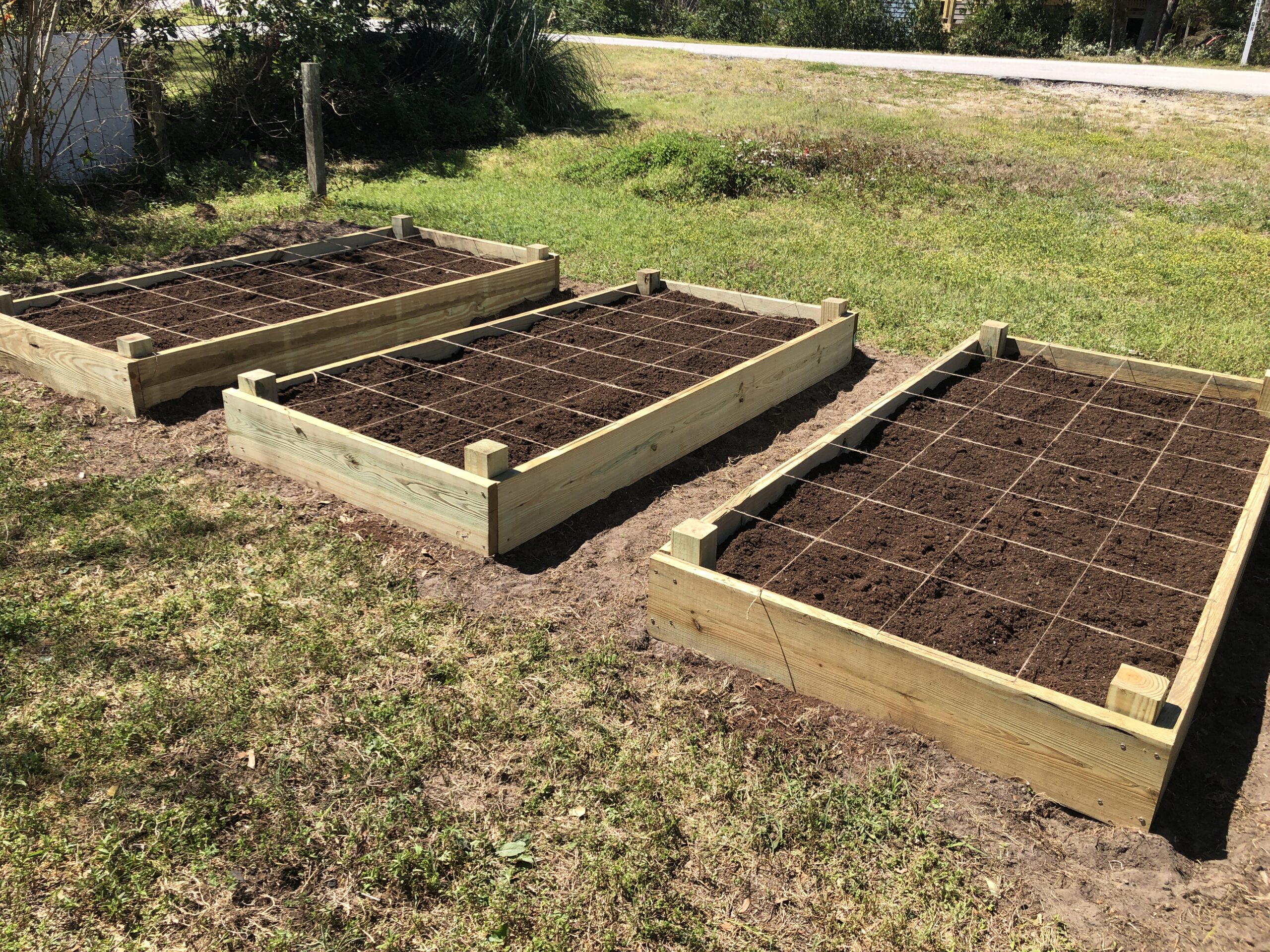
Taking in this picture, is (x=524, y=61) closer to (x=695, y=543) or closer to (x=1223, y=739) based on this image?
(x=695, y=543)

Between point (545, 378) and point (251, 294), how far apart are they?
9.58 ft

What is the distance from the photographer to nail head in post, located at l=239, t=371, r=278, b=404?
17.2 ft

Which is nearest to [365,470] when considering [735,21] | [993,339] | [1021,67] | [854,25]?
[993,339]

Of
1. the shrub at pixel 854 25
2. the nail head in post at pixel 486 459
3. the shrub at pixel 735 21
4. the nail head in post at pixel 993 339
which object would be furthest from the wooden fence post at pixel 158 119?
the shrub at pixel 735 21

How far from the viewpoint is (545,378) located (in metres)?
6.00

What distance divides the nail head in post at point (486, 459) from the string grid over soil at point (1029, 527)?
1.11 meters

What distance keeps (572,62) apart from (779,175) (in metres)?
5.78

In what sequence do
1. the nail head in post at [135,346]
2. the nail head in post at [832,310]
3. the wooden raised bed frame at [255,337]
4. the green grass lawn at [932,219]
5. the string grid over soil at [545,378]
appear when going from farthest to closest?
the green grass lawn at [932,219] → the nail head in post at [832,310] → the wooden raised bed frame at [255,337] → the nail head in post at [135,346] → the string grid over soil at [545,378]

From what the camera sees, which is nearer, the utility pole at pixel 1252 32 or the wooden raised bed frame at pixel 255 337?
the wooden raised bed frame at pixel 255 337

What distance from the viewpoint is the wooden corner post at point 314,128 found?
400 inches

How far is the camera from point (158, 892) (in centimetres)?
275

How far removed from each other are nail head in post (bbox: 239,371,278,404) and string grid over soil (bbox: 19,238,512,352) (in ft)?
4.54

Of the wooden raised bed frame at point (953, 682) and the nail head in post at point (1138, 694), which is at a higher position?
the nail head in post at point (1138, 694)

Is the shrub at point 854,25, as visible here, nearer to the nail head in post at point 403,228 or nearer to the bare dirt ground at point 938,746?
the nail head in post at point 403,228
